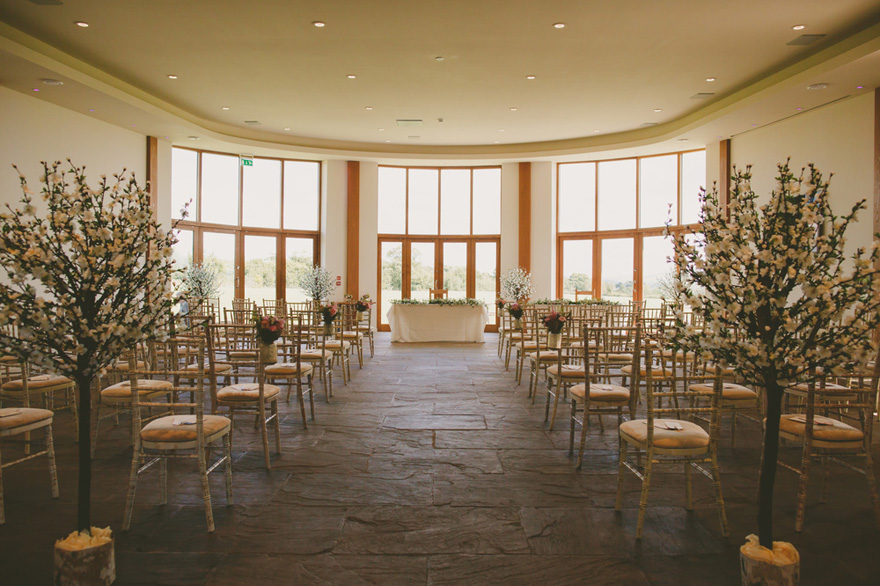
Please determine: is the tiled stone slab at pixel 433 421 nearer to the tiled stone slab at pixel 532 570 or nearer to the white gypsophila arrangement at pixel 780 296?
the tiled stone slab at pixel 532 570

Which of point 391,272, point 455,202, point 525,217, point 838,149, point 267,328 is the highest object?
point 455,202

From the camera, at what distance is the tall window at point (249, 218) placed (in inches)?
505

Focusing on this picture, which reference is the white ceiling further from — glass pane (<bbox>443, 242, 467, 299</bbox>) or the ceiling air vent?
glass pane (<bbox>443, 242, 467, 299</bbox>)

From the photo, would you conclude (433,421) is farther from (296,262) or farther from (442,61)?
(296,262)

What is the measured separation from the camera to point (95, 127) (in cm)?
970

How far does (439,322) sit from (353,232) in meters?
3.80

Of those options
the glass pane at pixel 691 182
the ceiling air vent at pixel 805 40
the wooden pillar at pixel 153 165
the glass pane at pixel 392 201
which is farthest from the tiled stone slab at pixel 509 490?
the glass pane at pixel 392 201

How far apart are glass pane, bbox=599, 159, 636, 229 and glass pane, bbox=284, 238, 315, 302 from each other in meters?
7.35

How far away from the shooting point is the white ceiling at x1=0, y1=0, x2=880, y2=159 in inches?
251

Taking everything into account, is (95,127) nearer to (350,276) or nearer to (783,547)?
(350,276)

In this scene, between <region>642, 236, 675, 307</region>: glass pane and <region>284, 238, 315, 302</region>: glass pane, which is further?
<region>284, 238, 315, 302</region>: glass pane

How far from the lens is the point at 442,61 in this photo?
7969 millimetres

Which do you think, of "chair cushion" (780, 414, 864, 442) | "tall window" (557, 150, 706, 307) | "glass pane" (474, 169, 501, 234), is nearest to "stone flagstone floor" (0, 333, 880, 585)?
"chair cushion" (780, 414, 864, 442)

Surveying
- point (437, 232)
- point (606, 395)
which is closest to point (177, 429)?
point (606, 395)
